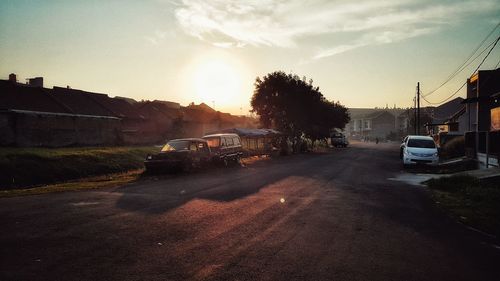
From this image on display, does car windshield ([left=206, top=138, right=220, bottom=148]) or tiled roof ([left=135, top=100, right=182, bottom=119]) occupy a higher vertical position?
tiled roof ([left=135, top=100, right=182, bottom=119])

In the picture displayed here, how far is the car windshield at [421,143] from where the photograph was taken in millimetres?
23164

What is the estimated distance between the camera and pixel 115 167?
23391mm

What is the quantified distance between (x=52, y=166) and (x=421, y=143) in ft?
70.5

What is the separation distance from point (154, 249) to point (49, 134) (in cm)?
3528

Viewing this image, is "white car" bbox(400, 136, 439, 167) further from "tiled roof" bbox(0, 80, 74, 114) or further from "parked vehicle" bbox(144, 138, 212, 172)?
"tiled roof" bbox(0, 80, 74, 114)

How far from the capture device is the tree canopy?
47094 millimetres

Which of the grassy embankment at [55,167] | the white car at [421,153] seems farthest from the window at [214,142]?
the white car at [421,153]

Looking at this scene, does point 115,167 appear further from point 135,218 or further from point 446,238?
point 446,238

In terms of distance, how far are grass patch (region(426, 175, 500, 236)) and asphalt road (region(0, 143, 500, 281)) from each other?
0.50 m

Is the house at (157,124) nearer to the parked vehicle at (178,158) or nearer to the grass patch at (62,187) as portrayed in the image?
the parked vehicle at (178,158)

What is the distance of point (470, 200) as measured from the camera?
1124cm

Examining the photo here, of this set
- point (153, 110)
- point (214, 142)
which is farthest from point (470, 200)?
point (153, 110)

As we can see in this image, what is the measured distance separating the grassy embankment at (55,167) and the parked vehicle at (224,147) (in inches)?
182

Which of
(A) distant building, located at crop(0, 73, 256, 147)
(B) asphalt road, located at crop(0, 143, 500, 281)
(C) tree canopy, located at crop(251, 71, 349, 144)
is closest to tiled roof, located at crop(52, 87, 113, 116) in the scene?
(A) distant building, located at crop(0, 73, 256, 147)
